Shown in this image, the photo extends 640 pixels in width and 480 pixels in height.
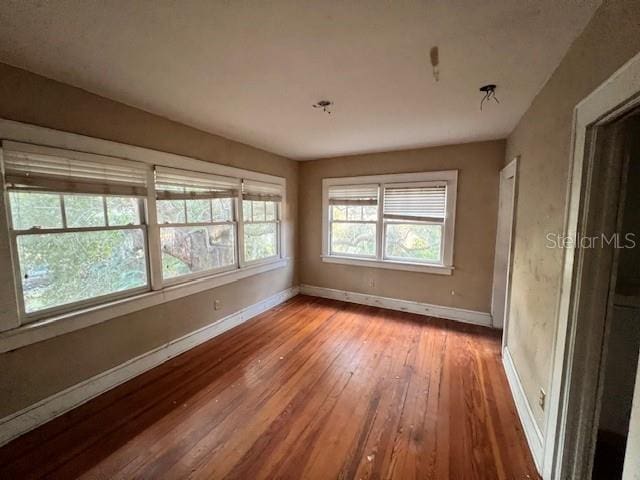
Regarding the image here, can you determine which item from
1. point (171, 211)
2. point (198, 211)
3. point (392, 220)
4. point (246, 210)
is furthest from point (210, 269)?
point (392, 220)

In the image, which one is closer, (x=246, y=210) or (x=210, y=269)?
(x=210, y=269)

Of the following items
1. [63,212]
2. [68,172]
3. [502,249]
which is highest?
[68,172]

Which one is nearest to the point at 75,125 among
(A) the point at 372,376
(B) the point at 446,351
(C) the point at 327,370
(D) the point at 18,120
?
(D) the point at 18,120

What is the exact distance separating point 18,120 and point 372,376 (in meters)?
3.24

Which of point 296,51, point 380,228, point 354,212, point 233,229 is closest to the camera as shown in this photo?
point 296,51

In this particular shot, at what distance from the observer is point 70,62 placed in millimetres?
1613

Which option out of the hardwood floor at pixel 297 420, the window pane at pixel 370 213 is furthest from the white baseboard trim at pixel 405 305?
the window pane at pixel 370 213

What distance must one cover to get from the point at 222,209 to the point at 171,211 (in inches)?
26.3

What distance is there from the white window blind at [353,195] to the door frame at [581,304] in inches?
109

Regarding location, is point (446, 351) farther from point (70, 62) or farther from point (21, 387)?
point (70, 62)

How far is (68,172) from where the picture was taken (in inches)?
76.2

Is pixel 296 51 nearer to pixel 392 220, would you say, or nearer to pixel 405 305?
pixel 392 220

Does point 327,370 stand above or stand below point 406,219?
below

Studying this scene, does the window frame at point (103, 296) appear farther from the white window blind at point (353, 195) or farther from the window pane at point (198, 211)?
the white window blind at point (353, 195)
